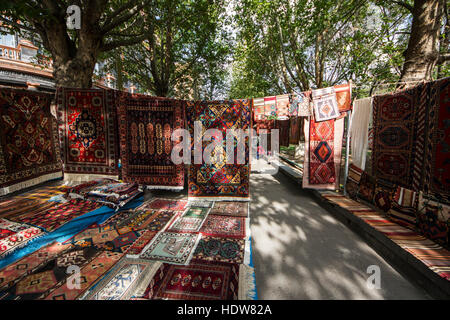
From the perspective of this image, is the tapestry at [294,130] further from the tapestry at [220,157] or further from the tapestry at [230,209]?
the tapestry at [230,209]

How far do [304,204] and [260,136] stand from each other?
555 centimetres

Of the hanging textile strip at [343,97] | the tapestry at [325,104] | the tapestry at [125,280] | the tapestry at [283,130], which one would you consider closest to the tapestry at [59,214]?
the tapestry at [125,280]

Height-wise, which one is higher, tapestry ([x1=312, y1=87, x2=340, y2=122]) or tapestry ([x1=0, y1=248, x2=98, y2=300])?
tapestry ([x1=312, y1=87, x2=340, y2=122])

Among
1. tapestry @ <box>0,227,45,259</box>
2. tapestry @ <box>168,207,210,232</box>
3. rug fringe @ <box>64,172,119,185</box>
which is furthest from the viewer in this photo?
rug fringe @ <box>64,172,119,185</box>

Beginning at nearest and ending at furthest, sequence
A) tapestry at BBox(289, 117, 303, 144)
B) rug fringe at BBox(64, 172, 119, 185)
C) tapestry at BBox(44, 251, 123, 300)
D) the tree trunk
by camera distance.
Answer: tapestry at BBox(44, 251, 123, 300), the tree trunk, rug fringe at BBox(64, 172, 119, 185), tapestry at BBox(289, 117, 303, 144)

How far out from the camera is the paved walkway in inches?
68.8

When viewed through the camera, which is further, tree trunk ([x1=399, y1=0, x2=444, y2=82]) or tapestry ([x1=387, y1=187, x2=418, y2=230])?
tree trunk ([x1=399, y1=0, x2=444, y2=82])

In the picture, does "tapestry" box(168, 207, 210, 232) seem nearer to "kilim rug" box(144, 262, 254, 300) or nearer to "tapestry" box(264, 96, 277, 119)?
"kilim rug" box(144, 262, 254, 300)

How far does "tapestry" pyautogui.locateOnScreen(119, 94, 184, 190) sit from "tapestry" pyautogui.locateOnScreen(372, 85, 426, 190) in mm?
3945

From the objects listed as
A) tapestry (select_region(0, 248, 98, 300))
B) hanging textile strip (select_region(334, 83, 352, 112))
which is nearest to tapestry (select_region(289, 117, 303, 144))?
hanging textile strip (select_region(334, 83, 352, 112))

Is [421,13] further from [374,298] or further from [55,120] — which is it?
[55,120]

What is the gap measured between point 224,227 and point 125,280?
Answer: 1.49 metres

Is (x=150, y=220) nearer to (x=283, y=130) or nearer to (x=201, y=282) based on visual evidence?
(x=201, y=282)
